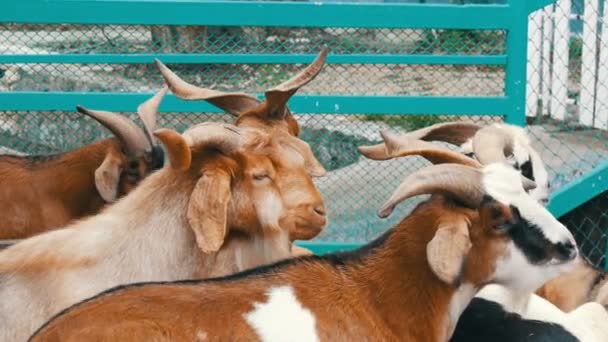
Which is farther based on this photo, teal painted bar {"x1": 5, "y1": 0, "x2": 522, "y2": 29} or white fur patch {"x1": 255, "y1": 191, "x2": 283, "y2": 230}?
teal painted bar {"x1": 5, "y1": 0, "x2": 522, "y2": 29}

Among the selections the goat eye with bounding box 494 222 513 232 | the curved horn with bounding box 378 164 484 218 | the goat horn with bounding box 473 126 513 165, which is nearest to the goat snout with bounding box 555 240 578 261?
the goat eye with bounding box 494 222 513 232

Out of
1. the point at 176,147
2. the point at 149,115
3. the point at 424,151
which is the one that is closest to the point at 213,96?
the point at 149,115

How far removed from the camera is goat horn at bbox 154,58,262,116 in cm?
576

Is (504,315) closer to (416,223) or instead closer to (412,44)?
(416,223)

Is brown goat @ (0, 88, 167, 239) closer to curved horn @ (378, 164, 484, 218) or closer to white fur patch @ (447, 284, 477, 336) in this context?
curved horn @ (378, 164, 484, 218)

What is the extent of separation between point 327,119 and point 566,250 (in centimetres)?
409

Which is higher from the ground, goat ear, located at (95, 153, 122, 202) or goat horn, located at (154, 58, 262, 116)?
goat horn, located at (154, 58, 262, 116)

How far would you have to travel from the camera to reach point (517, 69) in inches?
295

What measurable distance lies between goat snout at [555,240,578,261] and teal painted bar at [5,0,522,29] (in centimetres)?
299

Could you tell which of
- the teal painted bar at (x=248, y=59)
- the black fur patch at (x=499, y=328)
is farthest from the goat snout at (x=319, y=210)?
the teal painted bar at (x=248, y=59)

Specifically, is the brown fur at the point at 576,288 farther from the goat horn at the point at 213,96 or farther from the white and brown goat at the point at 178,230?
the goat horn at the point at 213,96

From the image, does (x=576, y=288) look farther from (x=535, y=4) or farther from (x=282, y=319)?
(x=282, y=319)

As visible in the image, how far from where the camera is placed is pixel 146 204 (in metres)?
5.23

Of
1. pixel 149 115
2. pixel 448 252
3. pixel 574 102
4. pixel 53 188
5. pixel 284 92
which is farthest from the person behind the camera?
pixel 574 102
